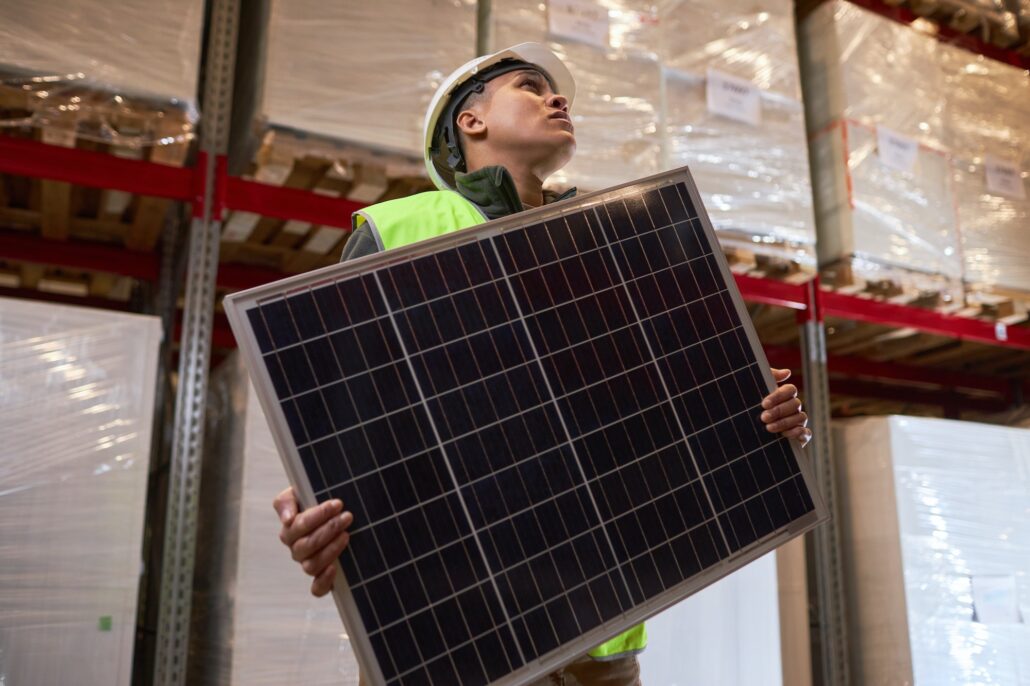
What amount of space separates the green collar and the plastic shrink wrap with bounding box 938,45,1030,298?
4.48m

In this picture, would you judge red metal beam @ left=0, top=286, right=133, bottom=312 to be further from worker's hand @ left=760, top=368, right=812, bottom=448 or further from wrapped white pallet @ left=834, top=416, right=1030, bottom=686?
worker's hand @ left=760, top=368, right=812, bottom=448

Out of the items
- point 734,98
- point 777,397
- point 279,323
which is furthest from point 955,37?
A: point 279,323

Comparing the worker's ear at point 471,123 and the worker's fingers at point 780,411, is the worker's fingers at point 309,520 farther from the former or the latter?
the worker's ear at point 471,123

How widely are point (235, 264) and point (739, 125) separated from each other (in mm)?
3315

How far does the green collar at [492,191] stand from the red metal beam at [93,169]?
2398 mm

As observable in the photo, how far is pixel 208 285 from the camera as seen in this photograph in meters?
4.08

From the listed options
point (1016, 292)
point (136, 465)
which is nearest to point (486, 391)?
point (136, 465)

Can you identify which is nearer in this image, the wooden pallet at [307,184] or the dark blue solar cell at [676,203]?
the dark blue solar cell at [676,203]

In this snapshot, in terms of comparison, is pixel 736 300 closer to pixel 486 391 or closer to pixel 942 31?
pixel 486 391

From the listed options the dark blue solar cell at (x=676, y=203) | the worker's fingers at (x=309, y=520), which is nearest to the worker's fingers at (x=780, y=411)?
the dark blue solar cell at (x=676, y=203)

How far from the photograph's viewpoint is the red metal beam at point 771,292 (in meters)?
5.38


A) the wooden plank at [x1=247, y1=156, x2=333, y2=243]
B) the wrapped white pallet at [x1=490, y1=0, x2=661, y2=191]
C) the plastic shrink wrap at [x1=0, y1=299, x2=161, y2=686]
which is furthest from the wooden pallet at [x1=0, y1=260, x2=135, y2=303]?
the wrapped white pallet at [x1=490, y1=0, x2=661, y2=191]

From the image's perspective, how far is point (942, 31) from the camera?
271 inches

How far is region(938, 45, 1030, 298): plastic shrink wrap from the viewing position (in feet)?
18.8
